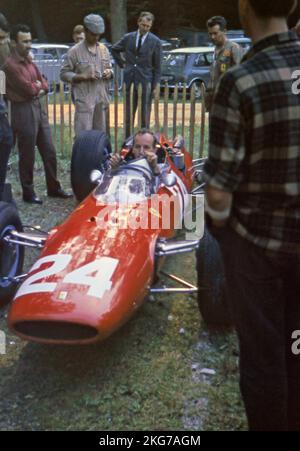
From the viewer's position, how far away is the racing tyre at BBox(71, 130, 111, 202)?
248 inches

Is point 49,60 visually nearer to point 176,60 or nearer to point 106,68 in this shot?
point 176,60

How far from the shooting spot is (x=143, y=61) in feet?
32.3

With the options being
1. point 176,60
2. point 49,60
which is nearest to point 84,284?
point 49,60

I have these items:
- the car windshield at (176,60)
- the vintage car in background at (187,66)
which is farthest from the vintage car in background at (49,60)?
Answer: the car windshield at (176,60)

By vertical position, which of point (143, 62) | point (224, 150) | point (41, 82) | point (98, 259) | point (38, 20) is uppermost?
point (224, 150)

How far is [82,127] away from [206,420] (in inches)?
204

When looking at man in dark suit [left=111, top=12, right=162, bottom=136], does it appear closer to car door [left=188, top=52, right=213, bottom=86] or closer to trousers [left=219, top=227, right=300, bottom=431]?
trousers [left=219, top=227, right=300, bottom=431]

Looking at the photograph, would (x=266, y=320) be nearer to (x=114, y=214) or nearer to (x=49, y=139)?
(x=114, y=214)

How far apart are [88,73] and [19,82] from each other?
127 cm

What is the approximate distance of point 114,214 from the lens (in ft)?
14.0

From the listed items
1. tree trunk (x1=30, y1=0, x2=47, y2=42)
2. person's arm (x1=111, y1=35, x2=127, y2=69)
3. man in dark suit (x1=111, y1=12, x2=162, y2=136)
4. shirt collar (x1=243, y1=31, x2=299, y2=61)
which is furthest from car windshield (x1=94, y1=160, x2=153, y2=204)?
tree trunk (x1=30, y1=0, x2=47, y2=42)

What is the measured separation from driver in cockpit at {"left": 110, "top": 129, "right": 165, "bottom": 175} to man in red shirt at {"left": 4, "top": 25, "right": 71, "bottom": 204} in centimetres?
163

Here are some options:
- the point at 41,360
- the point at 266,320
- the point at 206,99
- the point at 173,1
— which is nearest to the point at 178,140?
the point at 206,99

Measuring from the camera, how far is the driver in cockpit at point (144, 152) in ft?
17.0
